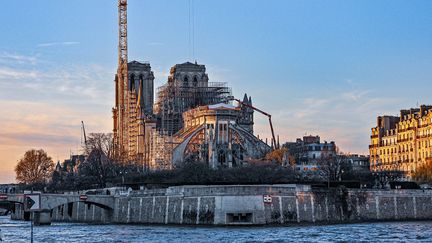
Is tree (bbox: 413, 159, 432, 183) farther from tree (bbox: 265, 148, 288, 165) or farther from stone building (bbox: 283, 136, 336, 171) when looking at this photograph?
stone building (bbox: 283, 136, 336, 171)

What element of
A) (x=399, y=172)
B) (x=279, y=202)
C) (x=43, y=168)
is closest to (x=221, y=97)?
(x=43, y=168)

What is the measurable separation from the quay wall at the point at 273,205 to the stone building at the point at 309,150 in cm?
6442

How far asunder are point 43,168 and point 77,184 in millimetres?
35690

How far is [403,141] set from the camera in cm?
12456

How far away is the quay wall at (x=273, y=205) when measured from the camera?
241 feet

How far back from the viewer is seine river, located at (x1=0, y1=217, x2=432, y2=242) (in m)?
59.5

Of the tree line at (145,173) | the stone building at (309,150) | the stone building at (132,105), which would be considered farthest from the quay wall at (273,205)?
the stone building at (132,105)

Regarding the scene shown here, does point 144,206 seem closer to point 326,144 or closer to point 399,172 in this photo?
point 399,172

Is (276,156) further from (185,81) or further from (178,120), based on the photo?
(185,81)

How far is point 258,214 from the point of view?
73125 mm

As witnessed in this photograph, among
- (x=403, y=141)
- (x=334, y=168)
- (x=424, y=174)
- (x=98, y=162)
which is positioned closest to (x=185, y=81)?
(x=98, y=162)

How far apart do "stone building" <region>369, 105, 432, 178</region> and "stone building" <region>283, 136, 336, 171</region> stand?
1469cm

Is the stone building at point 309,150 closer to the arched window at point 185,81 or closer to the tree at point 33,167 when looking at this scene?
the arched window at point 185,81

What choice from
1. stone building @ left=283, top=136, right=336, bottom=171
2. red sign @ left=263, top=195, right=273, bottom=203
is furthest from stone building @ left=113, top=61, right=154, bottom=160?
red sign @ left=263, top=195, right=273, bottom=203
